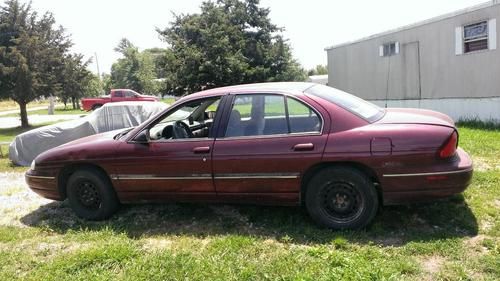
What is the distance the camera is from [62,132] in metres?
10.0

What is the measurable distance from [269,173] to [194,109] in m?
1.64

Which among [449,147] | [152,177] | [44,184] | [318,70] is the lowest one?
[44,184]

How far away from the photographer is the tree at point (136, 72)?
5528cm

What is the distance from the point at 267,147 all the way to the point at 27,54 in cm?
1980

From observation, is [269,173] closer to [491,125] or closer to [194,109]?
[194,109]

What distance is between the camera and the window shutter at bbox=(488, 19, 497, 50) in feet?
37.4

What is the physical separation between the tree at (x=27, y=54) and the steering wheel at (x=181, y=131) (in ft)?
57.3

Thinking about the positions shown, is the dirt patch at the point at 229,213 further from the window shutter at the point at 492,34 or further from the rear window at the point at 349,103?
the window shutter at the point at 492,34

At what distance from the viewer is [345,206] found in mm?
4375

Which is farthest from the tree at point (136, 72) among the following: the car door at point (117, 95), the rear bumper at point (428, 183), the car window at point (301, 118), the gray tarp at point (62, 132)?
the rear bumper at point (428, 183)

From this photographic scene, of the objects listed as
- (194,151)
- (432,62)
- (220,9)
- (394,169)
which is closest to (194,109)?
(194,151)

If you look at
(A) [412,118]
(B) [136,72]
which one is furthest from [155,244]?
(B) [136,72]

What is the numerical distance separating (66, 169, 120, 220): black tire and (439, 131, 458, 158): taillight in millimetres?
3597

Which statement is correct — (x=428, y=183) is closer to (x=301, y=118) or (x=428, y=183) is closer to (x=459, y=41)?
(x=301, y=118)
